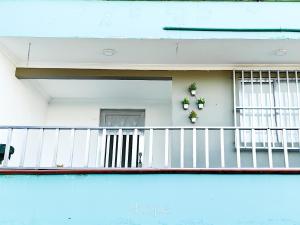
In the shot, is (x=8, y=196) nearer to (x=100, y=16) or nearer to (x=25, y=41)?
(x=25, y=41)

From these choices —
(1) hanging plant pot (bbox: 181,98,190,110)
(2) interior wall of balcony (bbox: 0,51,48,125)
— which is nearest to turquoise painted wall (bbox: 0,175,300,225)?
(2) interior wall of balcony (bbox: 0,51,48,125)

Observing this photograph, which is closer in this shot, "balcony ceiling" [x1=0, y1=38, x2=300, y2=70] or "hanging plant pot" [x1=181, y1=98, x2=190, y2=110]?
"balcony ceiling" [x1=0, y1=38, x2=300, y2=70]

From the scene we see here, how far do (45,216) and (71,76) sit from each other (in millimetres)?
3131

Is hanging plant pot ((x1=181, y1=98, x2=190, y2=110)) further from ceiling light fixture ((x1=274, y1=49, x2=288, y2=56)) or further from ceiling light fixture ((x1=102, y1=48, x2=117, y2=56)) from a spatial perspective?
ceiling light fixture ((x1=274, y1=49, x2=288, y2=56))

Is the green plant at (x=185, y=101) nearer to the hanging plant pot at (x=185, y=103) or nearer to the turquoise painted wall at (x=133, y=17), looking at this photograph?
the hanging plant pot at (x=185, y=103)

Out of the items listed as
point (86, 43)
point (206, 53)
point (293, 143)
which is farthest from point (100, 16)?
point (293, 143)

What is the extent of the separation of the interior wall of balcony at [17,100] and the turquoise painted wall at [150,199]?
2033 millimetres

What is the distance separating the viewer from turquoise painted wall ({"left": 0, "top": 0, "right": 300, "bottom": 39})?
241 inches

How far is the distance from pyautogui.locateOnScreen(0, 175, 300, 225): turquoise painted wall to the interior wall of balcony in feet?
6.67

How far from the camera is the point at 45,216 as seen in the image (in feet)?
16.1

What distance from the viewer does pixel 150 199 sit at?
16.3ft

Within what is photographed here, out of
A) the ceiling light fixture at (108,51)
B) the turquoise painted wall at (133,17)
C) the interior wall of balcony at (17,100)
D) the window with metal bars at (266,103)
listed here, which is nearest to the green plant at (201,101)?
the window with metal bars at (266,103)

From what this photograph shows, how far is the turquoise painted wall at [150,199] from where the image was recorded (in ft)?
16.0

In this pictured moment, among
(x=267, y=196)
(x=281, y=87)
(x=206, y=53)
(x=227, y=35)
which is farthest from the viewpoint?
(x=281, y=87)
